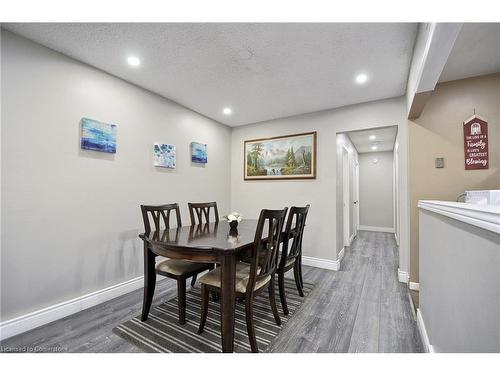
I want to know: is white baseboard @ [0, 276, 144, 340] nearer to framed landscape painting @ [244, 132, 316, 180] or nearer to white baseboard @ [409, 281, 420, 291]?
framed landscape painting @ [244, 132, 316, 180]

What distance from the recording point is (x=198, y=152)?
3457 millimetres

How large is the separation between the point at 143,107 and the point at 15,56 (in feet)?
3.69

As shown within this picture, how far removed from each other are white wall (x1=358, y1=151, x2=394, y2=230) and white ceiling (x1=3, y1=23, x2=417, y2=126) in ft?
13.0

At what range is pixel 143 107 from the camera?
2.70 m

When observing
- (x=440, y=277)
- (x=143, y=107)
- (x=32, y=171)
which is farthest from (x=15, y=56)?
(x=440, y=277)

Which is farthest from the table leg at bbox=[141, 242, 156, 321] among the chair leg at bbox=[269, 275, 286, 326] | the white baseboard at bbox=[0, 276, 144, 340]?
the chair leg at bbox=[269, 275, 286, 326]

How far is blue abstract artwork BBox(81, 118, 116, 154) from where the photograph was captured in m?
2.12

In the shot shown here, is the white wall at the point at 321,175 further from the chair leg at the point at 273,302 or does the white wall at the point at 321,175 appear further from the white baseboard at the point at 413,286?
the chair leg at the point at 273,302

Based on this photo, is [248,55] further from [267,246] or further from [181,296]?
[181,296]

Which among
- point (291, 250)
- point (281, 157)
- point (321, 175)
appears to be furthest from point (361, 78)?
point (291, 250)

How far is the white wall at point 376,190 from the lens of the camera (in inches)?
242
